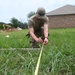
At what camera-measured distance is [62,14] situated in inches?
2061

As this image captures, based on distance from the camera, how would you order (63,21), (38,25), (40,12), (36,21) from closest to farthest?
1. (40,12)
2. (36,21)
3. (38,25)
4. (63,21)

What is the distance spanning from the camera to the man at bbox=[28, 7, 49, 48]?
6.61m

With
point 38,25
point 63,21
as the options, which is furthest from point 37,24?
point 63,21

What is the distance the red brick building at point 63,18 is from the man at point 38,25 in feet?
144

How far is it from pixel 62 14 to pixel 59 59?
47.7 metres

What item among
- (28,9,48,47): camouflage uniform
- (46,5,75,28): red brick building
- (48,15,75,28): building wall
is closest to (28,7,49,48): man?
(28,9,48,47): camouflage uniform

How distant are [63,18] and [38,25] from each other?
45.7 m

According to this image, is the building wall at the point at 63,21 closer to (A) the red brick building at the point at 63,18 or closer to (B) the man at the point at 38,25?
(A) the red brick building at the point at 63,18

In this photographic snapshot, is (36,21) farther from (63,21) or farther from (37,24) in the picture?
(63,21)

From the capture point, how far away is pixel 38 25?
7156 mm

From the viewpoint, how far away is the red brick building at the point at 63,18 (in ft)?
170

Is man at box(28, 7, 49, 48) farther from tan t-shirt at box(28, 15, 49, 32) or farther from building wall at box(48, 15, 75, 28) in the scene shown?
building wall at box(48, 15, 75, 28)

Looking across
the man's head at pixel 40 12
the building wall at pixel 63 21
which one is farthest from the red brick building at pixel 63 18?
the man's head at pixel 40 12

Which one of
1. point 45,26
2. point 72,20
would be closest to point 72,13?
point 72,20
